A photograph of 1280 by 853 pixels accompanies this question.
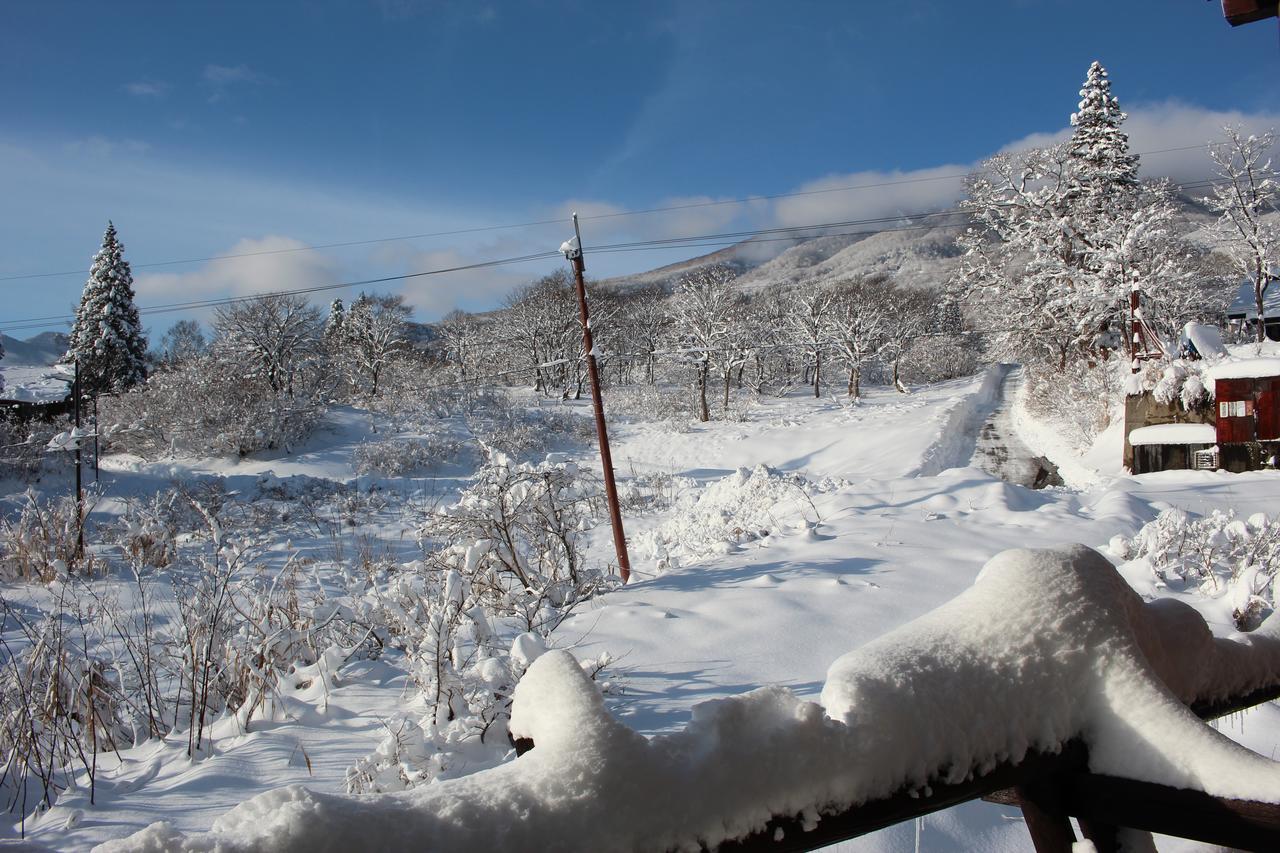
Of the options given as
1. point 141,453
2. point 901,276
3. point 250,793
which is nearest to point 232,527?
point 141,453

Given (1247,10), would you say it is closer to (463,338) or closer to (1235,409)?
(1235,409)

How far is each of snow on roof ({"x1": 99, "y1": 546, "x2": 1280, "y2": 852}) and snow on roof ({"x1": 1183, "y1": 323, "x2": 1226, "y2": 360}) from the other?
1618 cm

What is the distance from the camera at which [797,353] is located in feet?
141

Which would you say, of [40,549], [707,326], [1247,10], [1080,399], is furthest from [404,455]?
[1080,399]

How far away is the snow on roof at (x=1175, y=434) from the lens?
1238 cm

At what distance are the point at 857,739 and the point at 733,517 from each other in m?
11.1

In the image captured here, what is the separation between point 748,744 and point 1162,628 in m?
0.65

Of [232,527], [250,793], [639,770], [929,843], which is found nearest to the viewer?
[639,770]

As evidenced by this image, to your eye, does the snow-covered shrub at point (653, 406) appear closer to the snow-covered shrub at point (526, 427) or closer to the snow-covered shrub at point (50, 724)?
the snow-covered shrub at point (526, 427)

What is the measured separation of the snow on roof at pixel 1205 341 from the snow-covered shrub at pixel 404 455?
64.7 feet

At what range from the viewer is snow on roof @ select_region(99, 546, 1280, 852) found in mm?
584

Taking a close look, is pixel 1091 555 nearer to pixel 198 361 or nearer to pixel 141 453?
pixel 141 453

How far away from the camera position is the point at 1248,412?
38.8ft

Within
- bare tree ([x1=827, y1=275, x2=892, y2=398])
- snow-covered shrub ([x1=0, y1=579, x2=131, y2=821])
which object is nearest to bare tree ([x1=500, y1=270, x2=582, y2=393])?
→ bare tree ([x1=827, y1=275, x2=892, y2=398])
